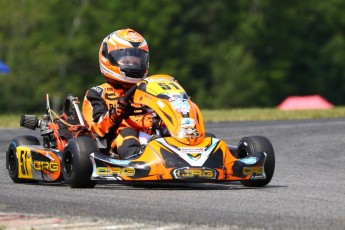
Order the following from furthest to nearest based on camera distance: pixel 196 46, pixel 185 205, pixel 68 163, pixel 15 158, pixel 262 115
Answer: pixel 196 46
pixel 262 115
pixel 15 158
pixel 68 163
pixel 185 205

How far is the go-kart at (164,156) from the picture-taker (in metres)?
10.8

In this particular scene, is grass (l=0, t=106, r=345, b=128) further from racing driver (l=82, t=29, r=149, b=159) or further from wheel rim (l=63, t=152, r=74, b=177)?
wheel rim (l=63, t=152, r=74, b=177)

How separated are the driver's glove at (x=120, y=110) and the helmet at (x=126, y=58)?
0.69 metres

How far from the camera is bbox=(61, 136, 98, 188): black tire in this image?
35.7 feet

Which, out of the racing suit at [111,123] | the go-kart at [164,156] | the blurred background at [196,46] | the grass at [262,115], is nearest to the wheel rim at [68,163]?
the go-kart at [164,156]

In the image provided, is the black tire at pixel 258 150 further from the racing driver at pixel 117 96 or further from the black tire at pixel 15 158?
the black tire at pixel 15 158

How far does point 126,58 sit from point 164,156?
1.80 meters

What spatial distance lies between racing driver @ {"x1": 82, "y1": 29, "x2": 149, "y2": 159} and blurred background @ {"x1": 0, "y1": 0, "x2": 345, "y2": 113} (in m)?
43.1

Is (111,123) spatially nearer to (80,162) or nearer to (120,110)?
(120,110)

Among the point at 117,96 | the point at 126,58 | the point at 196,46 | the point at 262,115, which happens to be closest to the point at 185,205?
the point at 117,96

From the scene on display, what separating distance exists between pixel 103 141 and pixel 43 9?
1893 inches

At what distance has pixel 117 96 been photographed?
1218cm

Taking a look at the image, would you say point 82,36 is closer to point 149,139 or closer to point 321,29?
point 321,29

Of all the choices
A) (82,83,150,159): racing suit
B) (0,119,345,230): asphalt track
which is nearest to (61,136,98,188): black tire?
(0,119,345,230): asphalt track
